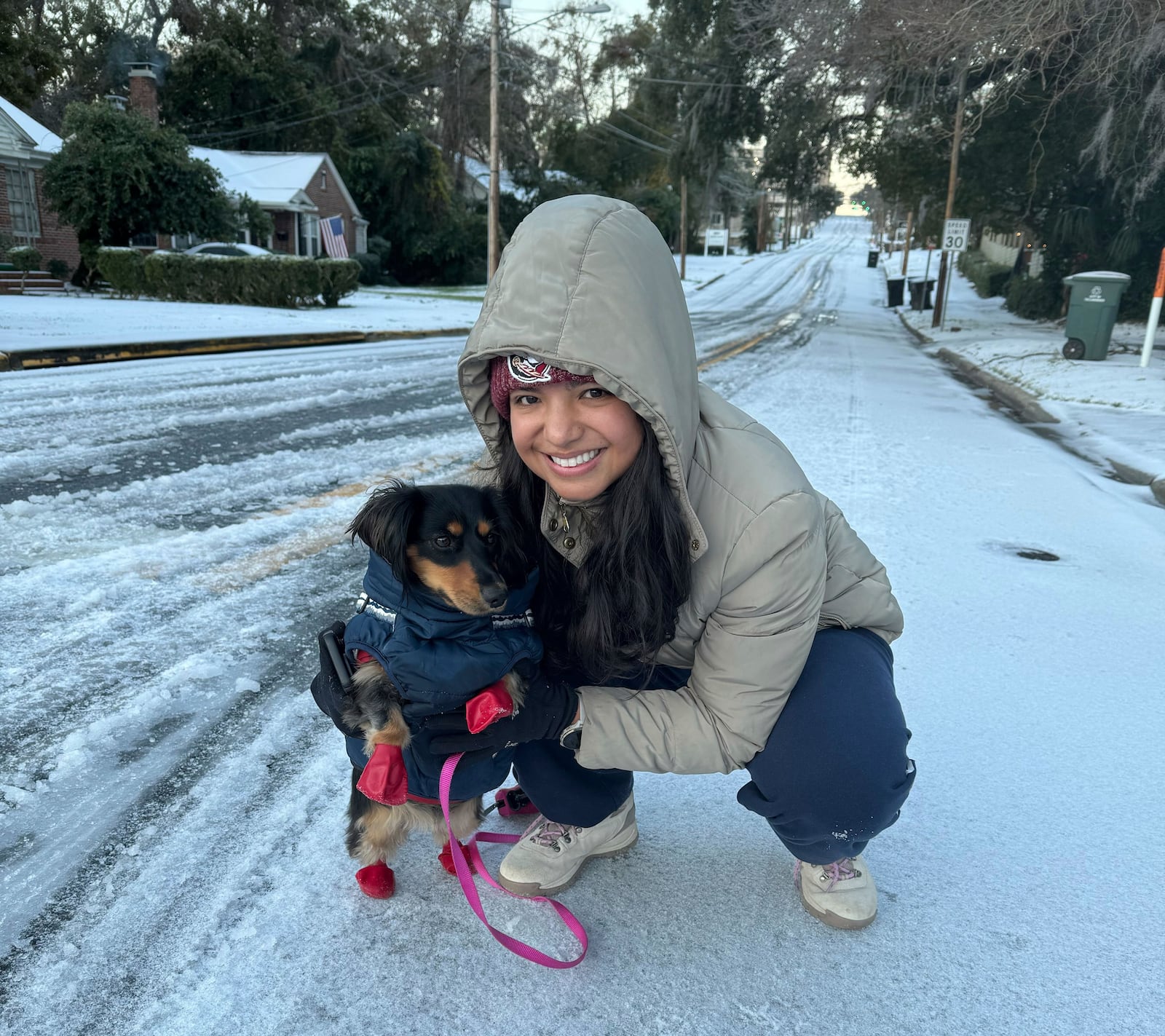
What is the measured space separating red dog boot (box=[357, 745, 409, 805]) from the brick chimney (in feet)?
120

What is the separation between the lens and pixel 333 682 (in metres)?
1.92

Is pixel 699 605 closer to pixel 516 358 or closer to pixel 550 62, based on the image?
pixel 516 358

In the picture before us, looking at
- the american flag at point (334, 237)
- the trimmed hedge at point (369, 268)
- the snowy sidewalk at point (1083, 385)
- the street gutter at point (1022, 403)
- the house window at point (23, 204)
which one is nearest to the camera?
the street gutter at point (1022, 403)

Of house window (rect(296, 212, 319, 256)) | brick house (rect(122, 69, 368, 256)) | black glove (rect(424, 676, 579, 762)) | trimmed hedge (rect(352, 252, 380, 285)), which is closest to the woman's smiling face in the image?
black glove (rect(424, 676, 579, 762))

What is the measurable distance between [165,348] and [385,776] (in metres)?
10.6

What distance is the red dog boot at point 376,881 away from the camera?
2.00 metres

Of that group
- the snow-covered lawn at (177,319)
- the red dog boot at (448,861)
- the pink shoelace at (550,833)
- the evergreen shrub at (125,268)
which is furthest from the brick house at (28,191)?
the pink shoelace at (550,833)

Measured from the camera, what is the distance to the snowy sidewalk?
25.6 feet

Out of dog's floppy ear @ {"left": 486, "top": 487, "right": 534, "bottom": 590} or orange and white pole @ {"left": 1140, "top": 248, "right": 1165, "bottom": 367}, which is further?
orange and white pole @ {"left": 1140, "top": 248, "right": 1165, "bottom": 367}

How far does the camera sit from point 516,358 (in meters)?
1.82

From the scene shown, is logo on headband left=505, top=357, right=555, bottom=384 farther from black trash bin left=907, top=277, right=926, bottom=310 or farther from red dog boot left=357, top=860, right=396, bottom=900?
black trash bin left=907, top=277, right=926, bottom=310

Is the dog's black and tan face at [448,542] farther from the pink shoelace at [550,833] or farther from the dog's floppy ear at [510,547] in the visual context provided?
the pink shoelace at [550,833]

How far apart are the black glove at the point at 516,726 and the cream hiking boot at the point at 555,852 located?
0.34 m

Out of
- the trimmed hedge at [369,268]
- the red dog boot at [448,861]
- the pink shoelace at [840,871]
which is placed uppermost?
the trimmed hedge at [369,268]
